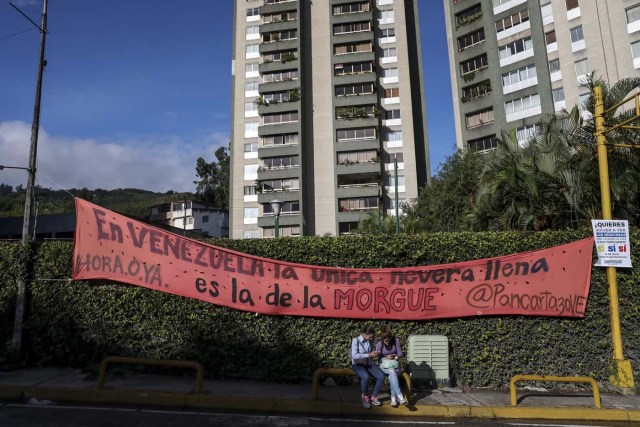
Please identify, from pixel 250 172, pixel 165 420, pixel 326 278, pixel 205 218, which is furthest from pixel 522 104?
pixel 205 218

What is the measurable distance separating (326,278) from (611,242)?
622 cm

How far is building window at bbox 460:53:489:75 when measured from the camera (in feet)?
141

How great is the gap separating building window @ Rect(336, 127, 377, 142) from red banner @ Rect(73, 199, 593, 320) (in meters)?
44.0

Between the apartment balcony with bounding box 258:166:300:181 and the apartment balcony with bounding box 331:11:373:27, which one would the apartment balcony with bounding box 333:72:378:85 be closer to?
the apartment balcony with bounding box 331:11:373:27

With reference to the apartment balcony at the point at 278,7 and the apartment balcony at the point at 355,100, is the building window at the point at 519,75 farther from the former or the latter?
the apartment balcony at the point at 278,7

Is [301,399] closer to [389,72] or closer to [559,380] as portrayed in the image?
[559,380]

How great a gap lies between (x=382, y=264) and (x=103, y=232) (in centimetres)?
644

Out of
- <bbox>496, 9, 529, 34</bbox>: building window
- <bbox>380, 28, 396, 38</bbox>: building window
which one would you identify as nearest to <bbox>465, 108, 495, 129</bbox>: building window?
<bbox>496, 9, 529, 34</bbox>: building window

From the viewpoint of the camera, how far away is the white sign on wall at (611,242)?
9203 millimetres

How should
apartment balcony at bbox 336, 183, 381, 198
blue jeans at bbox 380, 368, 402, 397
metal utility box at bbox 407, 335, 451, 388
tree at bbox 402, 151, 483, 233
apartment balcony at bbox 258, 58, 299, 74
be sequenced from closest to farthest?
blue jeans at bbox 380, 368, 402, 397 < metal utility box at bbox 407, 335, 451, 388 < tree at bbox 402, 151, 483, 233 < apartment balcony at bbox 336, 183, 381, 198 < apartment balcony at bbox 258, 58, 299, 74

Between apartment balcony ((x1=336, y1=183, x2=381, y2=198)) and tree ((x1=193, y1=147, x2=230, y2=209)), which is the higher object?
tree ((x1=193, y1=147, x2=230, y2=209))

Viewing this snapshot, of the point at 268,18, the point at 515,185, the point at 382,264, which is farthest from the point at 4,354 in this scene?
the point at 268,18

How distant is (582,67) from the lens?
36.4 m

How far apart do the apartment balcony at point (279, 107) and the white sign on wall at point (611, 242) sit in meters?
46.7
